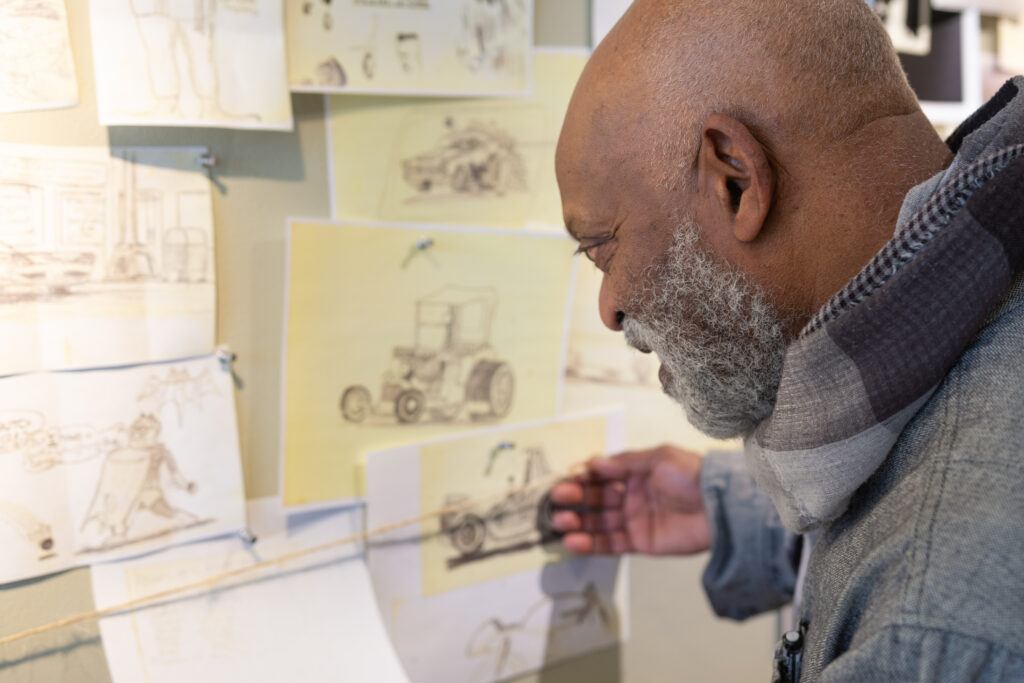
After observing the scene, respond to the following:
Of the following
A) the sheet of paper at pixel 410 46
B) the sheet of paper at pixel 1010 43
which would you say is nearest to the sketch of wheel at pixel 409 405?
the sheet of paper at pixel 410 46

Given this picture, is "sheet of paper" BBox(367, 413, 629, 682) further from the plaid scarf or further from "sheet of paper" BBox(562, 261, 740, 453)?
the plaid scarf

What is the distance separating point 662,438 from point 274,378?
560mm

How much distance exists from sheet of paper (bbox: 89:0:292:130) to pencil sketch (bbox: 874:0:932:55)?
94 centimetres

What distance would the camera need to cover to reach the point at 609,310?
0.78 metres

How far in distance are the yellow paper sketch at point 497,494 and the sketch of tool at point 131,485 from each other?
287 mm

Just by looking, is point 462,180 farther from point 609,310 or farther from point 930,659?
point 930,659

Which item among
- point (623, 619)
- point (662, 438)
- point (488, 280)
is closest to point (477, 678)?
point (623, 619)

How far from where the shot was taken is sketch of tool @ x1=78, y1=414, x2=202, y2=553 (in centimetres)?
74

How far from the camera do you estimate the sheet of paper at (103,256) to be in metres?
0.68

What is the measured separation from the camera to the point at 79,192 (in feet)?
2.30

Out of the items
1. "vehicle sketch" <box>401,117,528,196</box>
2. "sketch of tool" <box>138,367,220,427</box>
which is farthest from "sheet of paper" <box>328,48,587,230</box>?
"sketch of tool" <box>138,367,220,427</box>

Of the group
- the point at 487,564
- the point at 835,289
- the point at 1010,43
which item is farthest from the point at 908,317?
the point at 1010,43

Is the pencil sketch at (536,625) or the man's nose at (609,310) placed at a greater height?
the man's nose at (609,310)

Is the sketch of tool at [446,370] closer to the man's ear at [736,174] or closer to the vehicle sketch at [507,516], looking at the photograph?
the vehicle sketch at [507,516]
